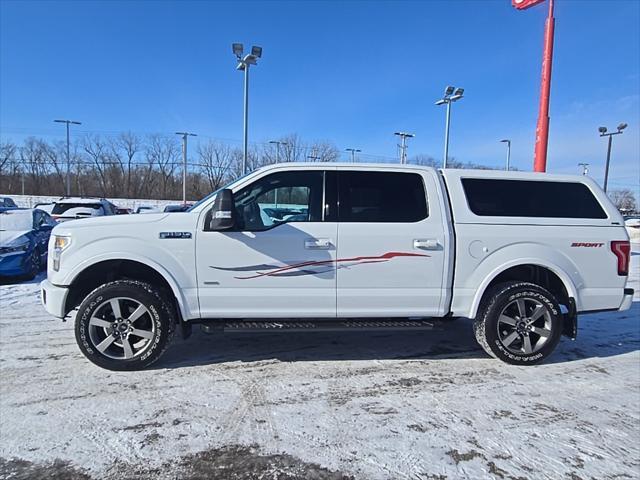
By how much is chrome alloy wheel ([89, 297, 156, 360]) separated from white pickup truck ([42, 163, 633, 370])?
13mm

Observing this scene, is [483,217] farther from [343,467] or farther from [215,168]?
[215,168]

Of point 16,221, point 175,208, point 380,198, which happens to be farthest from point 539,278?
point 175,208

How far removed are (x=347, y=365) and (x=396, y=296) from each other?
2.94ft

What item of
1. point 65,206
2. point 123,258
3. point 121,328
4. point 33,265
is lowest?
point 33,265

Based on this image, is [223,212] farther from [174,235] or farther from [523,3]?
[523,3]

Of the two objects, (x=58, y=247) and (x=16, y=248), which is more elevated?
(x=58, y=247)

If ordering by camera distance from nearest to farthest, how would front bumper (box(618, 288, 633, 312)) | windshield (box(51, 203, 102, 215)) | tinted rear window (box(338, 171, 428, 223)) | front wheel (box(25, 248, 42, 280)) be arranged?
tinted rear window (box(338, 171, 428, 223))
front bumper (box(618, 288, 633, 312))
front wheel (box(25, 248, 42, 280))
windshield (box(51, 203, 102, 215))

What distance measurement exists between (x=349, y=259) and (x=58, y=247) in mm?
2848

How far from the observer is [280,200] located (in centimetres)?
413

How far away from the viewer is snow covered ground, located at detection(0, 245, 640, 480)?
260cm

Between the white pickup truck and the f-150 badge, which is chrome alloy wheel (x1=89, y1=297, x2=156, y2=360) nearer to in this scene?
the white pickup truck

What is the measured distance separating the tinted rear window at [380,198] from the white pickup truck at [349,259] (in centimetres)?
1

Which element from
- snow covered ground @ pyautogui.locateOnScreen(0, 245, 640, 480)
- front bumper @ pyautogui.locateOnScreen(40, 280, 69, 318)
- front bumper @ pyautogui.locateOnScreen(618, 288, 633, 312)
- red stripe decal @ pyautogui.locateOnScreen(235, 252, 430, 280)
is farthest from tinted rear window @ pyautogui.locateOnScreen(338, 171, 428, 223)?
front bumper @ pyautogui.locateOnScreen(40, 280, 69, 318)

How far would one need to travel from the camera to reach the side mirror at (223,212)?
3.64m
